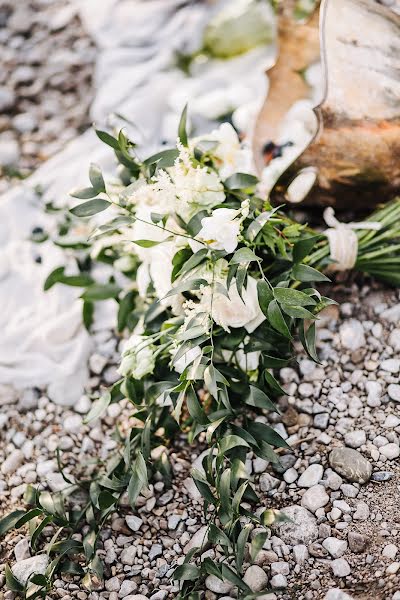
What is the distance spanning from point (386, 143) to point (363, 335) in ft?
1.50

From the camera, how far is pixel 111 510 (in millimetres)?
1376

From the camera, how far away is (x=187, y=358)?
1.32m

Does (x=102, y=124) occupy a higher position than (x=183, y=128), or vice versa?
(x=183, y=128)

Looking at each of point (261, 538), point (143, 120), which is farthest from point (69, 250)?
point (261, 538)

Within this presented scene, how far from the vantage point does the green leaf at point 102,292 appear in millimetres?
1737

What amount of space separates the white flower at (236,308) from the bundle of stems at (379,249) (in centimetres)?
24

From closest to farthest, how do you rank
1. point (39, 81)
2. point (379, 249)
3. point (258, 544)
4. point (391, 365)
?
point (258, 544), point (391, 365), point (379, 249), point (39, 81)

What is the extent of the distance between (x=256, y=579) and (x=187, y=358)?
42 cm

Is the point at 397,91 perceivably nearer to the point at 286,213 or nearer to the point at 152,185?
the point at 286,213

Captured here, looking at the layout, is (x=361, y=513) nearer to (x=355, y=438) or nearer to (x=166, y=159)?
(x=355, y=438)

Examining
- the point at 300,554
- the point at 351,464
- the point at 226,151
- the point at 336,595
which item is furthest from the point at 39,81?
the point at 336,595

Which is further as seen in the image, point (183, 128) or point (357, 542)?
point (183, 128)

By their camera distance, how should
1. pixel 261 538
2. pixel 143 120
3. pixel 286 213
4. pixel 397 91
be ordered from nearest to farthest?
1. pixel 261 538
2. pixel 397 91
3. pixel 286 213
4. pixel 143 120

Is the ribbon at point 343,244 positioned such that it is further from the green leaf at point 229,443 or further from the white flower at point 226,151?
the green leaf at point 229,443
